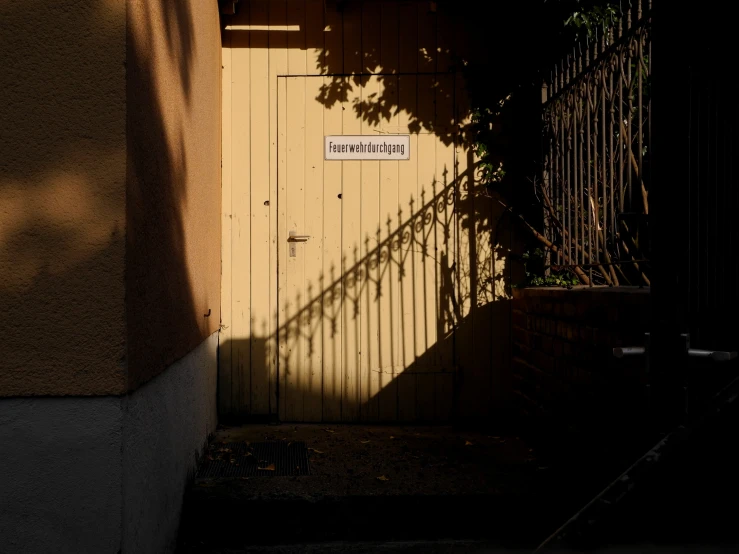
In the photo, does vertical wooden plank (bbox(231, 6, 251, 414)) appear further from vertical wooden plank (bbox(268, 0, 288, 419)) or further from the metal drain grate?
the metal drain grate

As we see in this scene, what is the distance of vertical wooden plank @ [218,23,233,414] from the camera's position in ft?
15.8

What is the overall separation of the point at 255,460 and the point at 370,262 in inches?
66.7

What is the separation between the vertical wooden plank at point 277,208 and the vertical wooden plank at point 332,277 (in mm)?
303

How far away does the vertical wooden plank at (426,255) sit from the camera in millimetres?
4918

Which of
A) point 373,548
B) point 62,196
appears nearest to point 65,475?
point 62,196

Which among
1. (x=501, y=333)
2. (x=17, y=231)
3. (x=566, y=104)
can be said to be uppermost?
(x=566, y=104)

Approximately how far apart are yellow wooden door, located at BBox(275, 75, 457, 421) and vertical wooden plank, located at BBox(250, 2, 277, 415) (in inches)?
3.8

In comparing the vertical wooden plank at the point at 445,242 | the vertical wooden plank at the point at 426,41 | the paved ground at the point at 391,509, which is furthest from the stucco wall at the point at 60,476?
the vertical wooden plank at the point at 426,41

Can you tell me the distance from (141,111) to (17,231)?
64 centimetres

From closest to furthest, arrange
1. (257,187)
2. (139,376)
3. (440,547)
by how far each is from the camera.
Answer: (139,376), (440,547), (257,187)

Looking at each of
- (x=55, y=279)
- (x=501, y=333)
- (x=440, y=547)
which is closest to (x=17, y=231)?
(x=55, y=279)

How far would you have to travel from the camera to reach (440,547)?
325 centimetres

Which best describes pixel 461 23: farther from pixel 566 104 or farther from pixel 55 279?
pixel 55 279

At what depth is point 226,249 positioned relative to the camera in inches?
191
